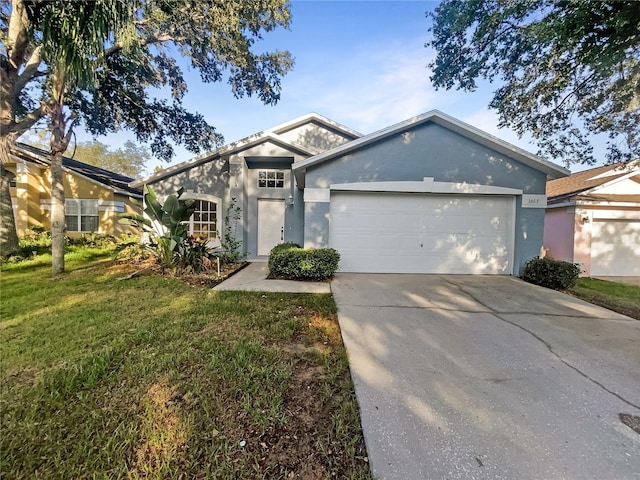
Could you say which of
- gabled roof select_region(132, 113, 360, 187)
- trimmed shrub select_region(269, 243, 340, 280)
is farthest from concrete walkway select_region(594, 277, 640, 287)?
gabled roof select_region(132, 113, 360, 187)

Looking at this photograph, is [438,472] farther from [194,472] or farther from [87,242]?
[87,242]

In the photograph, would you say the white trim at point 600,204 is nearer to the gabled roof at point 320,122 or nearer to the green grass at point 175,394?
the gabled roof at point 320,122

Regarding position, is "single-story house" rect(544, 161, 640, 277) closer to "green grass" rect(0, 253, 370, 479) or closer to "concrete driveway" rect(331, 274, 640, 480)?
"concrete driveway" rect(331, 274, 640, 480)

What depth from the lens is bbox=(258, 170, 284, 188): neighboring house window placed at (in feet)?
36.4

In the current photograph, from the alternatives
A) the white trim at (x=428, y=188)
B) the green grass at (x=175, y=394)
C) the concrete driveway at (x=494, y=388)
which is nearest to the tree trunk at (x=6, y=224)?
the green grass at (x=175, y=394)

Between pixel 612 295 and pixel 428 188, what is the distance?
525 cm

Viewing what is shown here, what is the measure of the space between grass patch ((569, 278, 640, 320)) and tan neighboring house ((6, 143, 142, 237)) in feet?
59.9

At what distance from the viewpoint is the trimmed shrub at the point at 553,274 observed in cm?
696

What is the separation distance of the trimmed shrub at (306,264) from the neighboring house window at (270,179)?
4379 mm

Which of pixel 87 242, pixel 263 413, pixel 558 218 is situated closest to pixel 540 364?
pixel 263 413

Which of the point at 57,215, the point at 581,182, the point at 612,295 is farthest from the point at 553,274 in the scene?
the point at 57,215

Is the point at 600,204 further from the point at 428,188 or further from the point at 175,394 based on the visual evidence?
the point at 175,394

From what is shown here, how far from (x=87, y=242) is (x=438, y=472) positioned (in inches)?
675

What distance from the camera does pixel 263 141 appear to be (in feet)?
34.3
